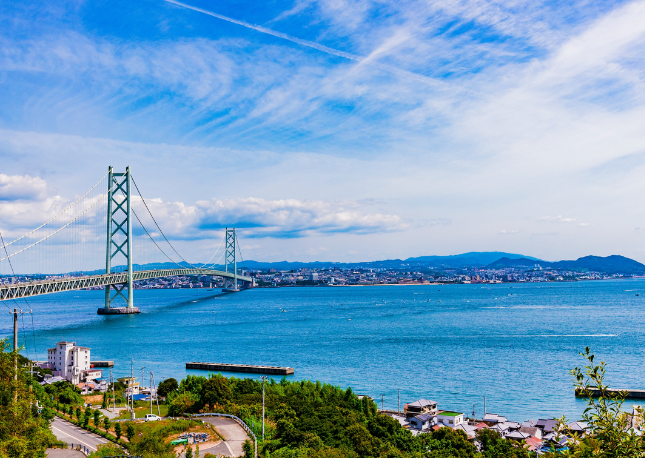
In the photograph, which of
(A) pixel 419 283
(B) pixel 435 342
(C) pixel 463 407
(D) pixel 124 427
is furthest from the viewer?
(A) pixel 419 283

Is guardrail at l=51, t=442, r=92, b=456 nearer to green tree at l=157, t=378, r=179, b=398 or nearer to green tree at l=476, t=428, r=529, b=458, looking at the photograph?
green tree at l=157, t=378, r=179, b=398

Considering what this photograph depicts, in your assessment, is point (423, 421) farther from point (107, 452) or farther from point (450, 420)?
point (107, 452)

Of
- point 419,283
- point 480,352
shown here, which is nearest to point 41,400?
point 480,352

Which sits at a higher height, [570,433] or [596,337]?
[570,433]

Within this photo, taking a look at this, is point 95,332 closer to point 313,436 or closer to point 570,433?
point 313,436

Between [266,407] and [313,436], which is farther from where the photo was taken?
[266,407]

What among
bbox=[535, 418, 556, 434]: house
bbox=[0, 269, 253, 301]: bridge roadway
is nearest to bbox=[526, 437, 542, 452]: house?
bbox=[535, 418, 556, 434]: house
